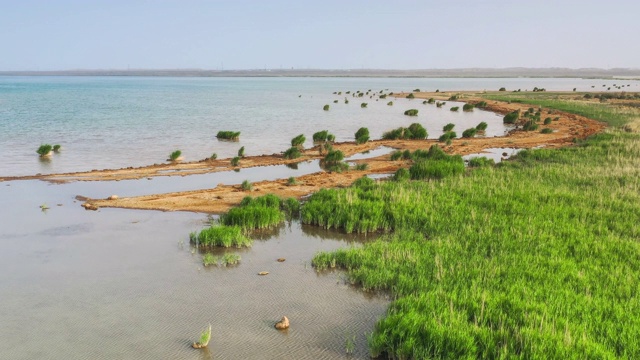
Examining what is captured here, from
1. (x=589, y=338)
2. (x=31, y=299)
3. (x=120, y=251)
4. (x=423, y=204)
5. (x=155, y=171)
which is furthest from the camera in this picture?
(x=155, y=171)

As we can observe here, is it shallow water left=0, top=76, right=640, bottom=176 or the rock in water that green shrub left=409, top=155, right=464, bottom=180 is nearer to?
the rock in water

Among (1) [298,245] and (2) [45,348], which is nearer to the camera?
(2) [45,348]

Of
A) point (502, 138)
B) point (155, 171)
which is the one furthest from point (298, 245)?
point (502, 138)

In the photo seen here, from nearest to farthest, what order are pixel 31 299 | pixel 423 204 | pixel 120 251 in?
pixel 31 299 < pixel 120 251 < pixel 423 204

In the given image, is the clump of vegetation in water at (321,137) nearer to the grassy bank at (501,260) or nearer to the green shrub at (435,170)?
the green shrub at (435,170)

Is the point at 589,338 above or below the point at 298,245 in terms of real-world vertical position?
above

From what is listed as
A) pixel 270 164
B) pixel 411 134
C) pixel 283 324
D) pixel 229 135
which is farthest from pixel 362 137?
pixel 283 324

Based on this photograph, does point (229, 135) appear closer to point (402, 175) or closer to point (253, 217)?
point (402, 175)

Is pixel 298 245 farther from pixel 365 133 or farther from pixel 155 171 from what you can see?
pixel 365 133

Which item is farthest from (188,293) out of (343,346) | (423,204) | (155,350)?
(423,204)
